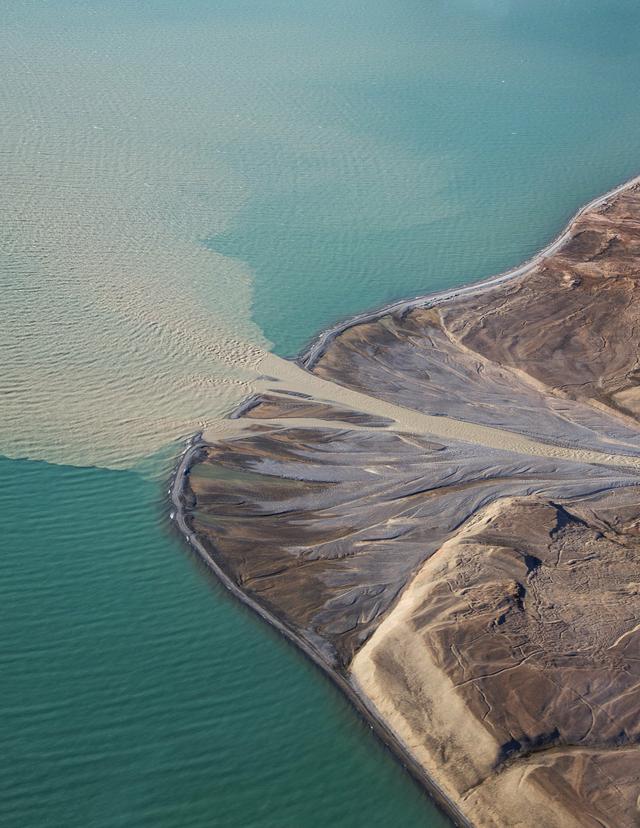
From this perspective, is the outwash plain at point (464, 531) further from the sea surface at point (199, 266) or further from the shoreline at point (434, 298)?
the sea surface at point (199, 266)

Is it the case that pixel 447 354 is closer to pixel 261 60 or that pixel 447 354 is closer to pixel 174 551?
pixel 174 551

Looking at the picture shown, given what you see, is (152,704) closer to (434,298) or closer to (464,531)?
(464,531)

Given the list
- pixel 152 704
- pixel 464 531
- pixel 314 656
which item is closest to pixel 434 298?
pixel 464 531

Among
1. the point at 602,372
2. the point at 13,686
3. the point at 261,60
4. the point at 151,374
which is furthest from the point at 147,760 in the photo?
the point at 261,60

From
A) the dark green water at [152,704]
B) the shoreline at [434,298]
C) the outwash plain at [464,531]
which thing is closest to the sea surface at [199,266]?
the dark green water at [152,704]

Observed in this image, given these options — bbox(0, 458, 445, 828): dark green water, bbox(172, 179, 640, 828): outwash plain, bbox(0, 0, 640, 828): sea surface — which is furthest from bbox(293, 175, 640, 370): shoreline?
bbox(0, 458, 445, 828): dark green water

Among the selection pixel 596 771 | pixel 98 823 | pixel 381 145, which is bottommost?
pixel 98 823

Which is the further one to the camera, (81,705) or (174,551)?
(174,551)
